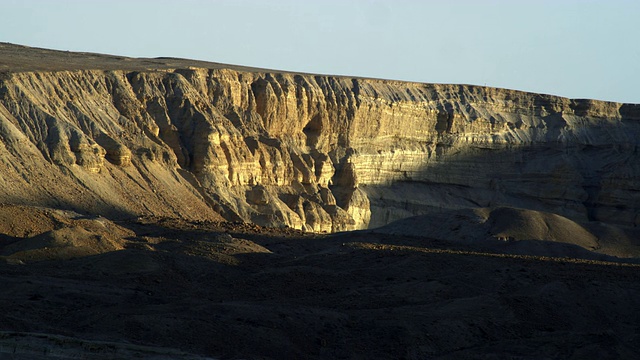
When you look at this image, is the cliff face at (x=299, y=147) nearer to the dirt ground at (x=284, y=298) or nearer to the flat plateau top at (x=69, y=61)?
the flat plateau top at (x=69, y=61)

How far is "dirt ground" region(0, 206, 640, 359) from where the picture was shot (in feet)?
97.5

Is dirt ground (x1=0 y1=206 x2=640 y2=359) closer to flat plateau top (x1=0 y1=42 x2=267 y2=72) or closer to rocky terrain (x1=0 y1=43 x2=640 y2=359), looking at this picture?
rocky terrain (x1=0 y1=43 x2=640 y2=359)

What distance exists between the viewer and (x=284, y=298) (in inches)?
1518

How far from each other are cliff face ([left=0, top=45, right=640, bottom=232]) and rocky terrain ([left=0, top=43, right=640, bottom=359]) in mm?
141

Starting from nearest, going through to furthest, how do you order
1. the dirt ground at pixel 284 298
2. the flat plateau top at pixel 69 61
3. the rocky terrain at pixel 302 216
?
the dirt ground at pixel 284 298
the rocky terrain at pixel 302 216
the flat plateau top at pixel 69 61

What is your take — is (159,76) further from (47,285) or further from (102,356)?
(102,356)

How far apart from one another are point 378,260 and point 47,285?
51.8 ft

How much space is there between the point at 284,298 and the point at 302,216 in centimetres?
3428

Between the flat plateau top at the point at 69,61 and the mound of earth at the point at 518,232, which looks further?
the flat plateau top at the point at 69,61

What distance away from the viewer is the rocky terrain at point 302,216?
32.1 metres

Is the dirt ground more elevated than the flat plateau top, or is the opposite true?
the flat plateau top

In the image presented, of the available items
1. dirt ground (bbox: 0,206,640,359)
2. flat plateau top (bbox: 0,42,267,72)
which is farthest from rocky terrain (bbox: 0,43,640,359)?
flat plateau top (bbox: 0,42,267,72)

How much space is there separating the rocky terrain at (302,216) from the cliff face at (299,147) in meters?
0.14

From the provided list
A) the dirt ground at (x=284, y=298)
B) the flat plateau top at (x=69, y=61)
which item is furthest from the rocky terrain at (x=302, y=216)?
the flat plateau top at (x=69, y=61)
